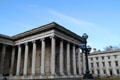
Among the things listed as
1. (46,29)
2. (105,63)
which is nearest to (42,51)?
(46,29)

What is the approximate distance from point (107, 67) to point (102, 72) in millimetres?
3177

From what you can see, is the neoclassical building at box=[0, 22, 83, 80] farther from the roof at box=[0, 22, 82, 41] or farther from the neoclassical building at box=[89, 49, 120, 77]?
the neoclassical building at box=[89, 49, 120, 77]

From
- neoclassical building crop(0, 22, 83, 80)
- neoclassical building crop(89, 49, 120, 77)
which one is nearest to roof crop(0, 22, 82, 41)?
neoclassical building crop(0, 22, 83, 80)

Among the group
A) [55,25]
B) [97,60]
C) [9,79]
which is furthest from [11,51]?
[97,60]

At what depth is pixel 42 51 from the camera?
28.6 metres

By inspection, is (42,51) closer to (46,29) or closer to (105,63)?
(46,29)

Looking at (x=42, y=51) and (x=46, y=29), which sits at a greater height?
(x=46, y=29)

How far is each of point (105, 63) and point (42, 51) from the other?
4054 centimetres

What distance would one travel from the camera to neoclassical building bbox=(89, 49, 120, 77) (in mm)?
57531

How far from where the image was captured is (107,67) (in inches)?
2346

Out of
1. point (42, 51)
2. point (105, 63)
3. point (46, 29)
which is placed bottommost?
point (105, 63)

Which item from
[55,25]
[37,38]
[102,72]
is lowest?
[102,72]

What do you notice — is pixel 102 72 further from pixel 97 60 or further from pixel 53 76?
pixel 53 76

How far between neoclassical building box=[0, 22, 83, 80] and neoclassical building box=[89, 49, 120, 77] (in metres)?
28.5
